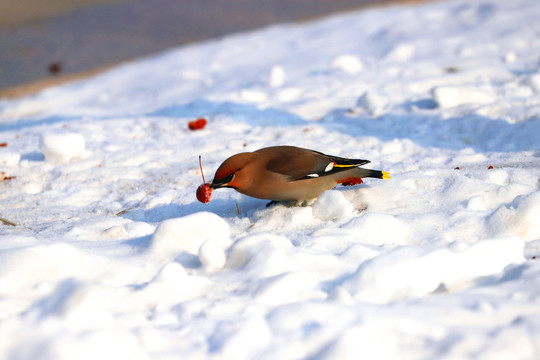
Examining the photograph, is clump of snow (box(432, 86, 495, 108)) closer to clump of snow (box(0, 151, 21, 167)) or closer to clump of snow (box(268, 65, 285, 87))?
clump of snow (box(268, 65, 285, 87))

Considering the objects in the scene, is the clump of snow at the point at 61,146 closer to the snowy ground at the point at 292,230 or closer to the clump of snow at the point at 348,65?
the snowy ground at the point at 292,230

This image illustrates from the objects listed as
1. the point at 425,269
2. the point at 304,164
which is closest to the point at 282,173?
the point at 304,164

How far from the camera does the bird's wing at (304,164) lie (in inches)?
107

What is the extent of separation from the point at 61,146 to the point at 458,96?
340cm

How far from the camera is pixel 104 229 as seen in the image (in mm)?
2824

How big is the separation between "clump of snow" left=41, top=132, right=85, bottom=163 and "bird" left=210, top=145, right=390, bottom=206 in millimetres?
2038

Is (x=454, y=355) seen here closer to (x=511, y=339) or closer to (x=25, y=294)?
(x=511, y=339)

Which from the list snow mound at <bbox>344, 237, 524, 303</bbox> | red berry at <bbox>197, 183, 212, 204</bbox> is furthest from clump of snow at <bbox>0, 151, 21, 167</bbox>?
snow mound at <bbox>344, 237, 524, 303</bbox>

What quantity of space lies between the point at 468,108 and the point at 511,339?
10.9 feet

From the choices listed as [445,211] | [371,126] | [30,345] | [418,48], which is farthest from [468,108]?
[30,345]

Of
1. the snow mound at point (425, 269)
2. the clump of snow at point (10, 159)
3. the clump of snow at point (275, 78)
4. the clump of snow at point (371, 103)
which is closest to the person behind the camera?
the snow mound at point (425, 269)

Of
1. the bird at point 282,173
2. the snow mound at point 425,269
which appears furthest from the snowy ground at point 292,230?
the bird at point 282,173

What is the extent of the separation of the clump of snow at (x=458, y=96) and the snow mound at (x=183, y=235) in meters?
3.06

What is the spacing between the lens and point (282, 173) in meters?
2.71
